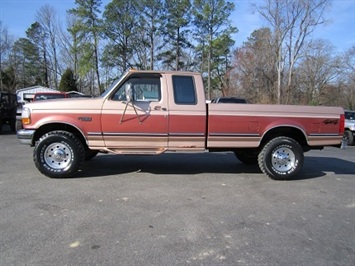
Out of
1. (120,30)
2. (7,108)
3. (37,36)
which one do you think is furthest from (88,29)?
(7,108)

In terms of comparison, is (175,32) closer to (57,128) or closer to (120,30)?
(120,30)

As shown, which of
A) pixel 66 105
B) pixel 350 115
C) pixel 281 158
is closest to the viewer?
pixel 66 105

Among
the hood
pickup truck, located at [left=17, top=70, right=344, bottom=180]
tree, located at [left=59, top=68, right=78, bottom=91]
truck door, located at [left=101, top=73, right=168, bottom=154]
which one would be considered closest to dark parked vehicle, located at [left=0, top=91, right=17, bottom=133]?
pickup truck, located at [left=17, top=70, right=344, bottom=180]

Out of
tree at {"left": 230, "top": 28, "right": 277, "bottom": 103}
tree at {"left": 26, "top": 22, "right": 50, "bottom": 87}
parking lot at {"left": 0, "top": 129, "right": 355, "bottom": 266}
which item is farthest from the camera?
tree at {"left": 26, "top": 22, "right": 50, "bottom": 87}

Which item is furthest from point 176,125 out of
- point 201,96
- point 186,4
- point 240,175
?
point 186,4

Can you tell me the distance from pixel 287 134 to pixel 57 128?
15.8 ft

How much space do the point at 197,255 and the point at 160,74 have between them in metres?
3.99

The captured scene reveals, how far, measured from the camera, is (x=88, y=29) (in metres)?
45.9

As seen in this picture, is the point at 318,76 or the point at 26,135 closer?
the point at 26,135

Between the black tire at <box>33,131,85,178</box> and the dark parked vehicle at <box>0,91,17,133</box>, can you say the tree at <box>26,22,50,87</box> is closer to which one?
the dark parked vehicle at <box>0,91,17,133</box>

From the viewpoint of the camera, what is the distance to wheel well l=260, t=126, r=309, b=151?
6.70 m

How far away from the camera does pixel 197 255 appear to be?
3.33 metres

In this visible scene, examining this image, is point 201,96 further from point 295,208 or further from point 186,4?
point 186,4

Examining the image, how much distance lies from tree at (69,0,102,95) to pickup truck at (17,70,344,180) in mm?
42586
